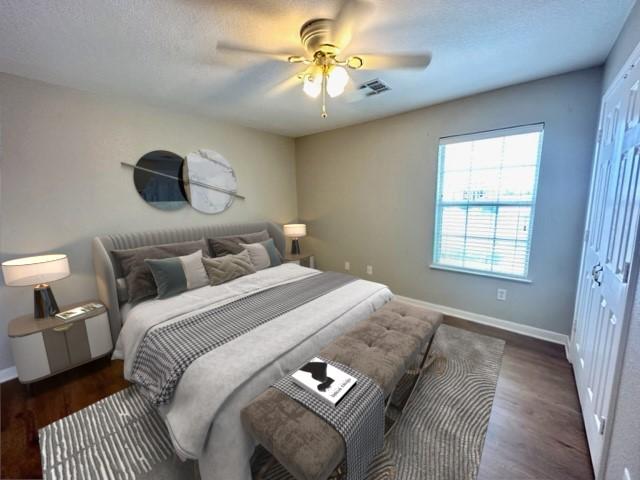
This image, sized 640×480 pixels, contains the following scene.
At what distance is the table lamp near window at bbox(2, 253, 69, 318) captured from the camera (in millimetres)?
1814

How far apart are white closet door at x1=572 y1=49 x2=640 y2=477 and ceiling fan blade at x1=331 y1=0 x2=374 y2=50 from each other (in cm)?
140

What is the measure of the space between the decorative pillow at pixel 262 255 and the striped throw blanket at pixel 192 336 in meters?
0.77

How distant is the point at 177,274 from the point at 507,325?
11.0ft

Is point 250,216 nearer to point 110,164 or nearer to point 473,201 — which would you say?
point 110,164

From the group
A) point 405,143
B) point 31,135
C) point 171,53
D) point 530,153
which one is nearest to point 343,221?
point 405,143

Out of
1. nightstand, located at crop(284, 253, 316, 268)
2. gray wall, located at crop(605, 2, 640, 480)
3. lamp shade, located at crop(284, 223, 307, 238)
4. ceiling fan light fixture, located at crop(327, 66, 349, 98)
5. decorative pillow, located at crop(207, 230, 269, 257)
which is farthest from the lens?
lamp shade, located at crop(284, 223, 307, 238)

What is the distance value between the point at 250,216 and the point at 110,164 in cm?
168

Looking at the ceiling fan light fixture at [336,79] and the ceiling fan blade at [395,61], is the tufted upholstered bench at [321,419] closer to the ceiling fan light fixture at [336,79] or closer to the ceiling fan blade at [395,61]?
the ceiling fan light fixture at [336,79]

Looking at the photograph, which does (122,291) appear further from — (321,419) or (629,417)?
(629,417)

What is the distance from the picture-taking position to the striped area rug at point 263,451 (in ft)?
4.36

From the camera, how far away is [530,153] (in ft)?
7.93

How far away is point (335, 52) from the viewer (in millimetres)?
1572

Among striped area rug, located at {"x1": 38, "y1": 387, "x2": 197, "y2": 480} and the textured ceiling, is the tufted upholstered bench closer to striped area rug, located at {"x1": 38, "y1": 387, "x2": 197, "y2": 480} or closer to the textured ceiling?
striped area rug, located at {"x1": 38, "y1": 387, "x2": 197, "y2": 480}

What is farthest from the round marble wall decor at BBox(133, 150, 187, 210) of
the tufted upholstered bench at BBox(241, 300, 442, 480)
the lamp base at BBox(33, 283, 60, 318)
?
the tufted upholstered bench at BBox(241, 300, 442, 480)
